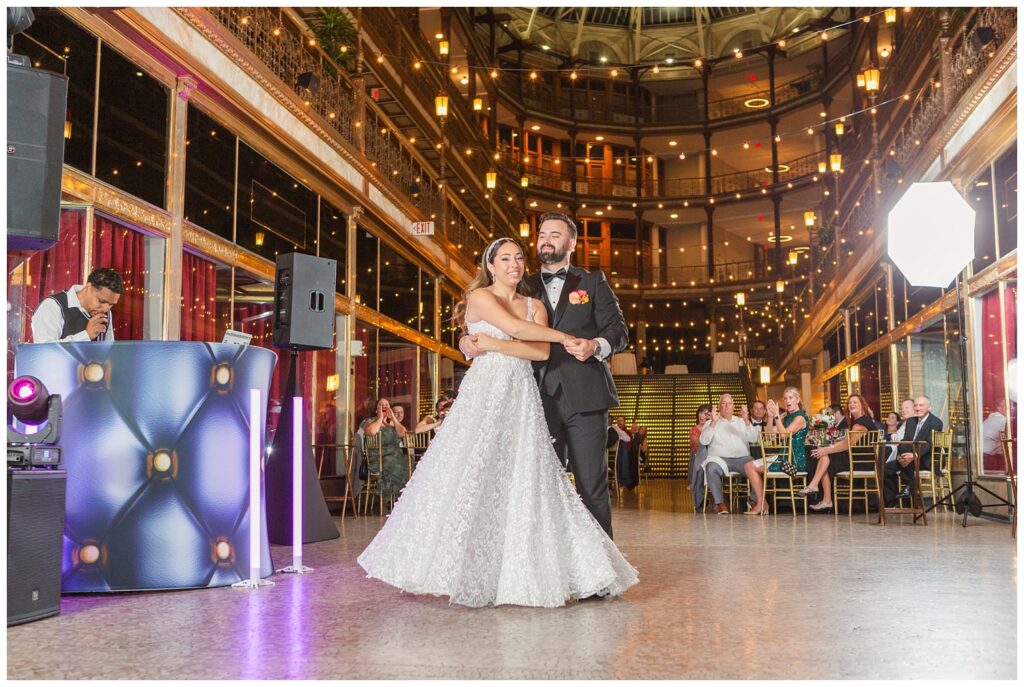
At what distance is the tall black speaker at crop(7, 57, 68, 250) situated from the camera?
10.6ft

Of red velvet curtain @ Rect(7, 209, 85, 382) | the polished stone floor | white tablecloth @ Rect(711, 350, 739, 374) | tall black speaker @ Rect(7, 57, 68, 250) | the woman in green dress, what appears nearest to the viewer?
the polished stone floor

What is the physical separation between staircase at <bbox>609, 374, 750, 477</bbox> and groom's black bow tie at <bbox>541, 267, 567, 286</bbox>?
49.7 ft

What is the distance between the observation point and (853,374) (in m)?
20.7

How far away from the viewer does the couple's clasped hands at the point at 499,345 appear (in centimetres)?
376

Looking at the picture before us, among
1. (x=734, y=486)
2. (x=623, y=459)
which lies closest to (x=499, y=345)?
(x=734, y=486)

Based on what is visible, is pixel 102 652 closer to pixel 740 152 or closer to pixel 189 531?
pixel 189 531

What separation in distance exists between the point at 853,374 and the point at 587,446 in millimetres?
18283

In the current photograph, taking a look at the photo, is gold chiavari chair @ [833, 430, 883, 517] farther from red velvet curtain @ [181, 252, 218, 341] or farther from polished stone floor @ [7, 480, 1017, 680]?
red velvet curtain @ [181, 252, 218, 341]

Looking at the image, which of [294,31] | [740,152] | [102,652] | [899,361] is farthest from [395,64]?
[740,152]

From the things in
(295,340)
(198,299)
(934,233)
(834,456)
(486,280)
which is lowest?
(834,456)

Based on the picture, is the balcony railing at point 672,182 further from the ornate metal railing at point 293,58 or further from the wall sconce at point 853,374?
the ornate metal railing at point 293,58

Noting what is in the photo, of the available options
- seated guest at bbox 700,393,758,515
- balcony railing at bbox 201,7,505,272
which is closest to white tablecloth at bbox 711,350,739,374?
balcony railing at bbox 201,7,505,272

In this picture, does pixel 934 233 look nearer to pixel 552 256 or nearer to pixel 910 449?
pixel 910 449

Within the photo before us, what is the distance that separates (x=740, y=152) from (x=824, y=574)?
2999 centimetres
